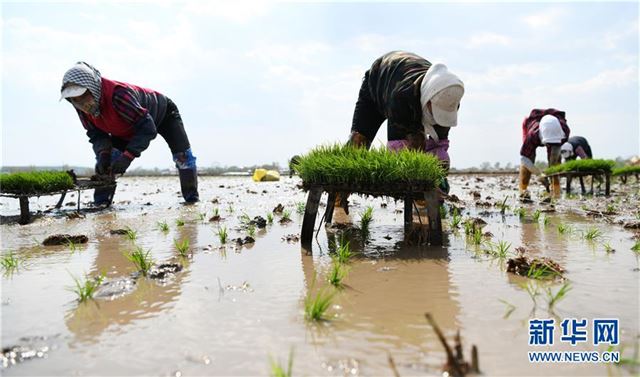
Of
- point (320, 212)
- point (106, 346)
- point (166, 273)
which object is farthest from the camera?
point (320, 212)

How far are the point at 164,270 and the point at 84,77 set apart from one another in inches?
151

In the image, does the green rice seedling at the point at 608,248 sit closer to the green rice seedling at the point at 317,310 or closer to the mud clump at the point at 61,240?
the green rice seedling at the point at 317,310

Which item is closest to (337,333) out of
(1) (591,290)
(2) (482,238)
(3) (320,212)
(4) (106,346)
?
(4) (106,346)

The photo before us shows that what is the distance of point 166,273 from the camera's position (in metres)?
2.62

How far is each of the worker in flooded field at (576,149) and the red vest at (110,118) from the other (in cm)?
956

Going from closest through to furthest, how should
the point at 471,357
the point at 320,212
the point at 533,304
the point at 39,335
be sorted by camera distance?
the point at 471,357
the point at 39,335
the point at 533,304
the point at 320,212

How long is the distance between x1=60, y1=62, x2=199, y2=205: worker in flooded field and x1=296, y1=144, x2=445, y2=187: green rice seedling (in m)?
3.32

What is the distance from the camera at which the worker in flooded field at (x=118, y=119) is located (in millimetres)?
5582

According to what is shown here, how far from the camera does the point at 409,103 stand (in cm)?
458

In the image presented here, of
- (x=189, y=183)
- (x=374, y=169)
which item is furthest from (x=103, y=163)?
(x=374, y=169)

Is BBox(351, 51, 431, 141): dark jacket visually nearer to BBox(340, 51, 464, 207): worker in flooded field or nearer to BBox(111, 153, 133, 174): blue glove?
BBox(340, 51, 464, 207): worker in flooded field

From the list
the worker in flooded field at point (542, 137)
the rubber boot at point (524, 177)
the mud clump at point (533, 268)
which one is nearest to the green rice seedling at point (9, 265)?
the mud clump at point (533, 268)

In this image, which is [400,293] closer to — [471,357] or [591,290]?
[471,357]

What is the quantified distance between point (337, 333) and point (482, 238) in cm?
240
